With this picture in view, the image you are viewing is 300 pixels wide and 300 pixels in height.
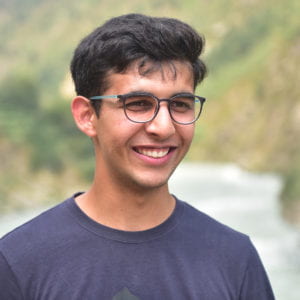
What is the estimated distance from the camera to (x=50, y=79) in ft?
72.1

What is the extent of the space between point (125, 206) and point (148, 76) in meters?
0.47

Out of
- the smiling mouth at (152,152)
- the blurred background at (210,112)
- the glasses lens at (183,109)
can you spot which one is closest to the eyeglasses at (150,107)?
the glasses lens at (183,109)

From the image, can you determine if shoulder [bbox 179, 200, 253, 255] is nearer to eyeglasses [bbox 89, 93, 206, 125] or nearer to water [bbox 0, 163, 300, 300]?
eyeglasses [bbox 89, 93, 206, 125]

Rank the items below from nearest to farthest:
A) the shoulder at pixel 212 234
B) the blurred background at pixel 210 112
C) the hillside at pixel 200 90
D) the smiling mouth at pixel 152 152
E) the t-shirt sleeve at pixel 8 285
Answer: the t-shirt sleeve at pixel 8 285
the smiling mouth at pixel 152 152
the shoulder at pixel 212 234
the blurred background at pixel 210 112
the hillside at pixel 200 90

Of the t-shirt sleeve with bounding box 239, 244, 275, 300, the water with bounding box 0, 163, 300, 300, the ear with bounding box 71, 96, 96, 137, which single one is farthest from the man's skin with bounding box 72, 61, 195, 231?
the water with bounding box 0, 163, 300, 300

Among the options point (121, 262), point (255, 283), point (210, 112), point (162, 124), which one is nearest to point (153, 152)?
point (162, 124)

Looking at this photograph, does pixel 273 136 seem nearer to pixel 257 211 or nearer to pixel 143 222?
pixel 257 211

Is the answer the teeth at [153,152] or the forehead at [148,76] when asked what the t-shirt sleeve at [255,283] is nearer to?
the teeth at [153,152]

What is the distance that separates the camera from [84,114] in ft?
6.82

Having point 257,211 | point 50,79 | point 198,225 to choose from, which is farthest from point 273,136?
point 198,225

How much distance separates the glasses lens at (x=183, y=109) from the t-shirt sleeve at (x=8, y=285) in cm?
74

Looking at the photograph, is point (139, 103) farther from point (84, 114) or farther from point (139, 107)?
point (84, 114)

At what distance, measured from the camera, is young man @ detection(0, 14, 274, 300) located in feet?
6.00

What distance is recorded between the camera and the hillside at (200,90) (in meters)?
19.4
